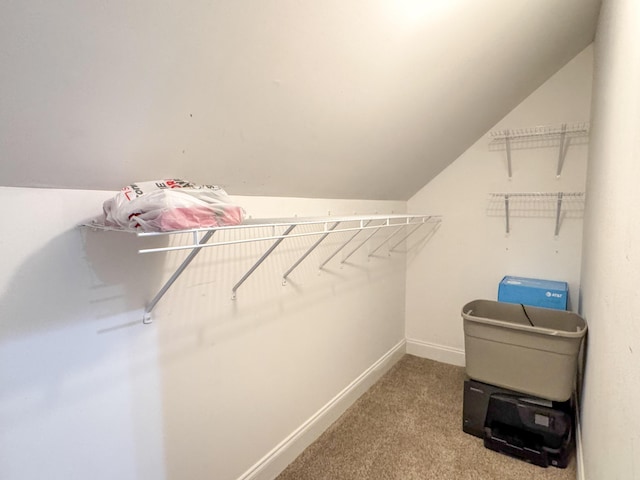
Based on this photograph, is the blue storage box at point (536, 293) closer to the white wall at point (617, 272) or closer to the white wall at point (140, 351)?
the white wall at point (617, 272)

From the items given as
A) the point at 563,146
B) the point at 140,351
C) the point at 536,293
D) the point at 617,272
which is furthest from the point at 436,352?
the point at 140,351

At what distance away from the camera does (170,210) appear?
29.1 inches

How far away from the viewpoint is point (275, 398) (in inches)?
64.6

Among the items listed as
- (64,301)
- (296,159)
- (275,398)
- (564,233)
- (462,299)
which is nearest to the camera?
(64,301)

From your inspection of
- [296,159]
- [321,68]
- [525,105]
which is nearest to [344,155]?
[296,159]

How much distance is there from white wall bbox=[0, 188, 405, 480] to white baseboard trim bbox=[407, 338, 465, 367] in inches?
53.7

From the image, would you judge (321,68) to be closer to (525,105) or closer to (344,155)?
(344,155)

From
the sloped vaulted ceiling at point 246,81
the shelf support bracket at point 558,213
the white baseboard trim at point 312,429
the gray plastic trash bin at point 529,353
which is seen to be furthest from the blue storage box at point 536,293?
the sloped vaulted ceiling at point 246,81

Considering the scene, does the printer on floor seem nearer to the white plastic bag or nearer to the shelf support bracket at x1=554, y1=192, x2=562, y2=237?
the shelf support bracket at x1=554, y1=192, x2=562, y2=237

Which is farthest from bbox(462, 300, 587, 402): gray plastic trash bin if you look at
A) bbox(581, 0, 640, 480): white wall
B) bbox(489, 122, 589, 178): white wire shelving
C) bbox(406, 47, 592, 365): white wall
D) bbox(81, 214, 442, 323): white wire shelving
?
bbox(489, 122, 589, 178): white wire shelving

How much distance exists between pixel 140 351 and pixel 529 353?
1.86m

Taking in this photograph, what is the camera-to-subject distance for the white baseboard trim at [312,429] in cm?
158

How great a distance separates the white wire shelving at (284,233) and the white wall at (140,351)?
0.18 ft

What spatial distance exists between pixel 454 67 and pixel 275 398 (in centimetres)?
177
